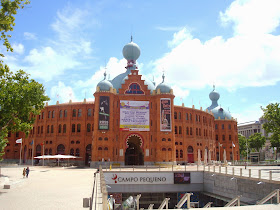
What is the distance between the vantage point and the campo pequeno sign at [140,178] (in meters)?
37.6

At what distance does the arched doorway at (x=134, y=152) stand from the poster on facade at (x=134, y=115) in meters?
2.49

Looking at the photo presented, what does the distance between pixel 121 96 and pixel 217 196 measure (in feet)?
96.2

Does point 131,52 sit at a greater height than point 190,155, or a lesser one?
greater

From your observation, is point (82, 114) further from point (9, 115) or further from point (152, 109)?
point (9, 115)

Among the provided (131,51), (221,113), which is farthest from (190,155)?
(131,51)

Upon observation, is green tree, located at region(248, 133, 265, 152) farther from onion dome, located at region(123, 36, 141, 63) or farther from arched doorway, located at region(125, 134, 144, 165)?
onion dome, located at region(123, 36, 141, 63)

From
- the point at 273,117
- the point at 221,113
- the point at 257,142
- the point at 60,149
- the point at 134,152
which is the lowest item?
the point at 134,152

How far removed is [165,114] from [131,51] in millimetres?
21390

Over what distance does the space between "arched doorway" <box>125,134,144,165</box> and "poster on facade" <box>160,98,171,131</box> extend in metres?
5.61

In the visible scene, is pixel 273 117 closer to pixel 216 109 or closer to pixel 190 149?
pixel 190 149

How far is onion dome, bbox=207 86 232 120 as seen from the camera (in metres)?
82.9

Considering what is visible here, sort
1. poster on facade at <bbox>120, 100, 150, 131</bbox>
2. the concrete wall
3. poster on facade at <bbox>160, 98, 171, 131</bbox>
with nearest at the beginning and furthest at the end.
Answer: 1. the concrete wall
2. poster on facade at <bbox>120, 100, 150, 131</bbox>
3. poster on facade at <bbox>160, 98, 171, 131</bbox>

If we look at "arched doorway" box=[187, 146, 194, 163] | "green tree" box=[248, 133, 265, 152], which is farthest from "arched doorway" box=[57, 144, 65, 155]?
"green tree" box=[248, 133, 265, 152]

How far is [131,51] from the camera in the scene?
228ft
